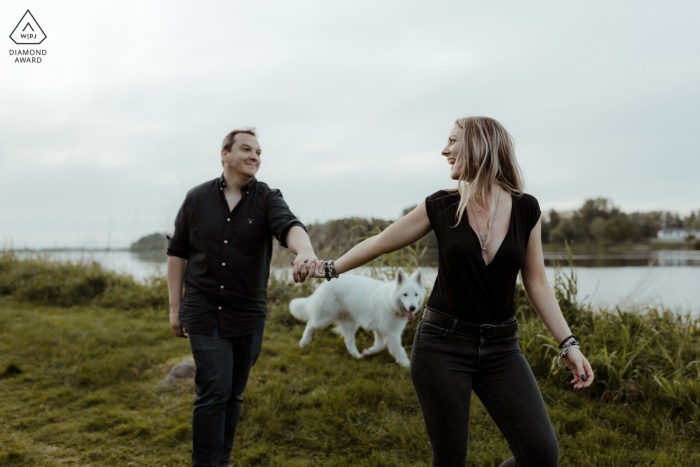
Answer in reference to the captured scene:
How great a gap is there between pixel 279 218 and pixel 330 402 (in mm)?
2176

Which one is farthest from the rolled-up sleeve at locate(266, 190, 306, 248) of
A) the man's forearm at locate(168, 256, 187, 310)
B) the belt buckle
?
the belt buckle

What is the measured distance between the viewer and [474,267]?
1.98 m

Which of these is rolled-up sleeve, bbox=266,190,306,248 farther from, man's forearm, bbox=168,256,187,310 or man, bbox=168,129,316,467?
man's forearm, bbox=168,256,187,310

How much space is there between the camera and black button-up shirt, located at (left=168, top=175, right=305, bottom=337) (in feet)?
9.23

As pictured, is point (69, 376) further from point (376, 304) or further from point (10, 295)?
point (10, 295)

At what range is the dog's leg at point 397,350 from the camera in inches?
197

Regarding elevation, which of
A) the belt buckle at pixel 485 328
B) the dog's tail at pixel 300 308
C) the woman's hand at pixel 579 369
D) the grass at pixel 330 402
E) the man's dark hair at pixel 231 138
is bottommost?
the grass at pixel 330 402

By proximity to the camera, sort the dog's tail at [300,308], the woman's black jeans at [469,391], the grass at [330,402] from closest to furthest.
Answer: the woman's black jeans at [469,391] < the grass at [330,402] < the dog's tail at [300,308]

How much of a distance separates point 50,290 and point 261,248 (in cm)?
898

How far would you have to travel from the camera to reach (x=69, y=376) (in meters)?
5.49

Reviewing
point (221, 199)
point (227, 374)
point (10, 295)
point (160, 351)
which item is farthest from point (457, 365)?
point (10, 295)

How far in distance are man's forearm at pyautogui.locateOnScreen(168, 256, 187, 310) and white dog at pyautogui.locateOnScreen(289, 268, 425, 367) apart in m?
2.39

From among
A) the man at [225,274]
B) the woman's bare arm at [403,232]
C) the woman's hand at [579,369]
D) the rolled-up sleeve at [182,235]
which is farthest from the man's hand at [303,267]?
the woman's hand at [579,369]

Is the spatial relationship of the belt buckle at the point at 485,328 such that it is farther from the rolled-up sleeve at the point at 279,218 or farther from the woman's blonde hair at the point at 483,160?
the rolled-up sleeve at the point at 279,218
